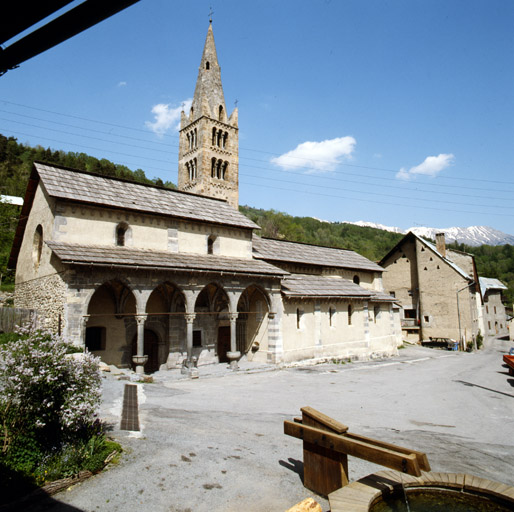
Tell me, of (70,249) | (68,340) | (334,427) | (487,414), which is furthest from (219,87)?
(334,427)

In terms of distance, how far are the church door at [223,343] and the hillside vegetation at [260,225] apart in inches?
1062

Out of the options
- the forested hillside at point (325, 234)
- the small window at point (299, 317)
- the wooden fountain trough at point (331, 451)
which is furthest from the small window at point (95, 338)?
the forested hillside at point (325, 234)

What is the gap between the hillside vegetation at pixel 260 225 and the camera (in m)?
43.9

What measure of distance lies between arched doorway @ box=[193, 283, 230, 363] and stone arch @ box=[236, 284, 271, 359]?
1069 mm

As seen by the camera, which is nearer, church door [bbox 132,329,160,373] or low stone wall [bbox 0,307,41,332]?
low stone wall [bbox 0,307,41,332]

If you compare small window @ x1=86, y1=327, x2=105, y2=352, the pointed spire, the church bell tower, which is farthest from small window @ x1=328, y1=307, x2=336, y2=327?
the pointed spire

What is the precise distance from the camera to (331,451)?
5.64m

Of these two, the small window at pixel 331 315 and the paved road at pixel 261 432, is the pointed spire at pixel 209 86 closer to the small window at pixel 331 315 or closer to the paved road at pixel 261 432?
the small window at pixel 331 315

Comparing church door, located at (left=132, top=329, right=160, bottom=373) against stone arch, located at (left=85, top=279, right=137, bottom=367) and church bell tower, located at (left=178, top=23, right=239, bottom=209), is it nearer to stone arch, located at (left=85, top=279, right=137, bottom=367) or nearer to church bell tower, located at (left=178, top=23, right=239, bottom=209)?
stone arch, located at (left=85, top=279, right=137, bottom=367)

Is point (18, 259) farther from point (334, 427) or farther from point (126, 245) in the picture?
point (334, 427)

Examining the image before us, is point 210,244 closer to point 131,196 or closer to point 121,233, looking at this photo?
point 131,196

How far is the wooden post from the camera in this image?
5547 mm

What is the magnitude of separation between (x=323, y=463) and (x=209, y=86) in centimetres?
4342

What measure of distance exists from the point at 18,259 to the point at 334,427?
23158 mm
